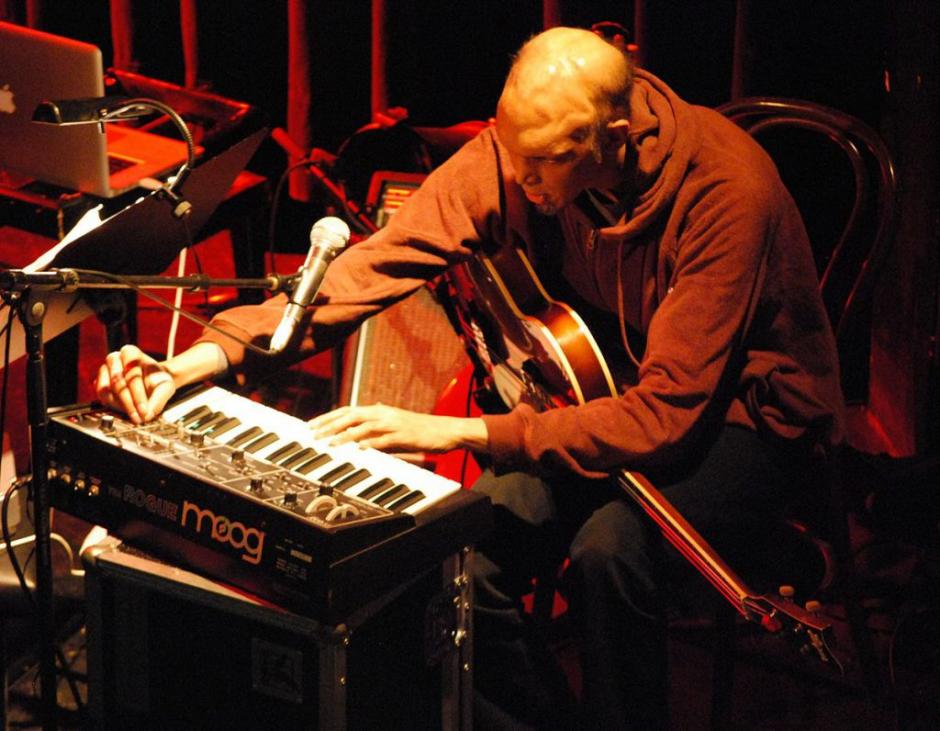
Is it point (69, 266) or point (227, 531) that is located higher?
point (69, 266)

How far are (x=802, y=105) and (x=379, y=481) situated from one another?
124cm

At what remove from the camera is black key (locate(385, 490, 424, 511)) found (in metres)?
1.90

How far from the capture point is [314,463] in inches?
77.6

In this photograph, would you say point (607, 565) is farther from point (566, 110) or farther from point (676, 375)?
point (566, 110)

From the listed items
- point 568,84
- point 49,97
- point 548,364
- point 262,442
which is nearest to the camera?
point 262,442

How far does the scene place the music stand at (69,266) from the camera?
183 centimetres

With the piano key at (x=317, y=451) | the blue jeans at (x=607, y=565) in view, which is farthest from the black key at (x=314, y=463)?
the blue jeans at (x=607, y=565)

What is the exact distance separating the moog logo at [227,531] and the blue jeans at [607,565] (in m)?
0.69


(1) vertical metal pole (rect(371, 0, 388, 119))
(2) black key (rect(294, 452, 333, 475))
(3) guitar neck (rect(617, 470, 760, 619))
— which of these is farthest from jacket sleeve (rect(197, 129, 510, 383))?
(1) vertical metal pole (rect(371, 0, 388, 119))

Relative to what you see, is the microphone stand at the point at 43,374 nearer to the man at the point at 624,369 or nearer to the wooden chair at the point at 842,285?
the man at the point at 624,369

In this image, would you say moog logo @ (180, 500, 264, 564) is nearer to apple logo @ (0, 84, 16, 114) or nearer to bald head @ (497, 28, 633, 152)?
bald head @ (497, 28, 633, 152)

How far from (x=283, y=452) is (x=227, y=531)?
21 centimetres

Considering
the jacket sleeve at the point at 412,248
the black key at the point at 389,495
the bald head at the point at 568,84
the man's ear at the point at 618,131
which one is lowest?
the black key at the point at 389,495

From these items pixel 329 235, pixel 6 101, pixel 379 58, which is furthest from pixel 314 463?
pixel 379 58
